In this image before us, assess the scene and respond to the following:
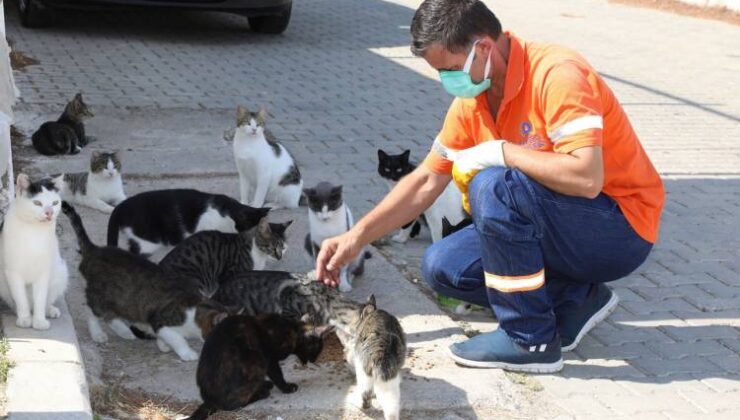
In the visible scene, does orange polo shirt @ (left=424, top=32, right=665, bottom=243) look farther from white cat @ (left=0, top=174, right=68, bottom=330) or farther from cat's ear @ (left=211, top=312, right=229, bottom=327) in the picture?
white cat @ (left=0, top=174, right=68, bottom=330)

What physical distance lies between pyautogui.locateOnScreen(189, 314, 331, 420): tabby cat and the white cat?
899mm

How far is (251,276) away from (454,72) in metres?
1.57

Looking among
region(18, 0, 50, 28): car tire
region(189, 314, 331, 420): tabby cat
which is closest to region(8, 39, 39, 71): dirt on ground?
region(18, 0, 50, 28): car tire

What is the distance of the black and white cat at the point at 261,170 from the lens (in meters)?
6.98

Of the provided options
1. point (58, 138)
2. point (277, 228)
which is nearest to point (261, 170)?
point (277, 228)

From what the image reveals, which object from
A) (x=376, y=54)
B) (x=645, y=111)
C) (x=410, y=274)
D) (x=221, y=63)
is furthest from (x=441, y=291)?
(x=376, y=54)

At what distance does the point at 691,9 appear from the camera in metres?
18.4

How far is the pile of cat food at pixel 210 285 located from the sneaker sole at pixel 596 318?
102 cm

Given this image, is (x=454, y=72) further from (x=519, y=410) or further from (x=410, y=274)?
(x=410, y=274)

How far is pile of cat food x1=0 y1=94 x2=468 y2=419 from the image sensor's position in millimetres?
4109

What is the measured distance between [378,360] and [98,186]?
10.8 feet

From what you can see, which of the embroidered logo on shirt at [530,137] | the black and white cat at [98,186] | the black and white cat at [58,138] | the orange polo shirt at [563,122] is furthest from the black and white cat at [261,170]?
the embroidered logo on shirt at [530,137]

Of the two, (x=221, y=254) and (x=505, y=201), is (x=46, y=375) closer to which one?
(x=221, y=254)

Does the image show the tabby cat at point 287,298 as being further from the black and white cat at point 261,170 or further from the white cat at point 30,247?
the black and white cat at point 261,170
